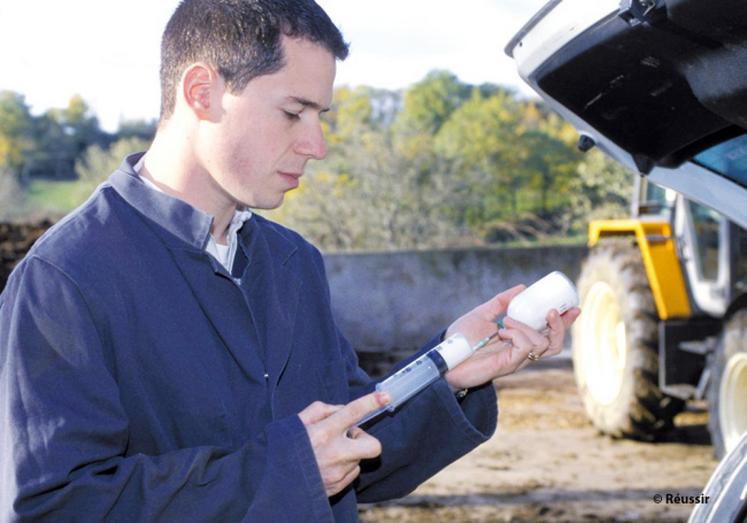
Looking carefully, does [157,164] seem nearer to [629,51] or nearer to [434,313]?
[629,51]

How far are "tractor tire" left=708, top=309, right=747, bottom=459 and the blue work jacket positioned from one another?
392 cm

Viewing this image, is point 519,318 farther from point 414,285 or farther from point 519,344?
point 414,285

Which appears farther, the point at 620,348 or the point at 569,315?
the point at 620,348

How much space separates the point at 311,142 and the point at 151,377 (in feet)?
1.48

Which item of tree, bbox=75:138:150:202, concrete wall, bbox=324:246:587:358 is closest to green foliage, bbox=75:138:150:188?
tree, bbox=75:138:150:202

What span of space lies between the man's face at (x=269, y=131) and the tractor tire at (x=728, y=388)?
4.04 m

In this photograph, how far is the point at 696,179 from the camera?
70.9 inches

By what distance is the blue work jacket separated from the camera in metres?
1.33

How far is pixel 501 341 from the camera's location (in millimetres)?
1884

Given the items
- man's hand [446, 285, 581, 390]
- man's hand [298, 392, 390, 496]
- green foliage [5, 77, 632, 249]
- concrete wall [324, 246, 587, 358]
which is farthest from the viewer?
green foliage [5, 77, 632, 249]

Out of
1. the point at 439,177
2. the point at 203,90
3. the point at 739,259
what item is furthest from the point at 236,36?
the point at 439,177

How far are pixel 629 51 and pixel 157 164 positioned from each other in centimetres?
74

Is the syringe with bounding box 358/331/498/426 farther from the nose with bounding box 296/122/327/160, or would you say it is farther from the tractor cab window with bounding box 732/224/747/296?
the tractor cab window with bounding box 732/224/747/296

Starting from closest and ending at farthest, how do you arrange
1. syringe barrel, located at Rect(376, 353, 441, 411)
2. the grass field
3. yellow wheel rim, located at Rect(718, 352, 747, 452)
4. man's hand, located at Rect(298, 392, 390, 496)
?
man's hand, located at Rect(298, 392, 390, 496) < syringe barrel, located at Rect(376, 353, 441, 411) < yellow wheel rim, located at Rect(718, 352, 747, 452) < the grass field
